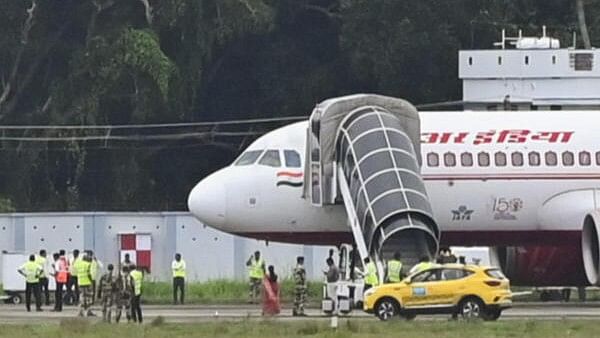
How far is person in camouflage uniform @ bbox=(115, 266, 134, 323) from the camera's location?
40531 mm

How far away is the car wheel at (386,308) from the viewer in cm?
3931

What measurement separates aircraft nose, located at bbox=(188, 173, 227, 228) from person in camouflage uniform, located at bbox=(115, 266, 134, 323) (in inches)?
227

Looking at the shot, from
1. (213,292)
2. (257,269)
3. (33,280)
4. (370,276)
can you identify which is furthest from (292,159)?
(213,292)

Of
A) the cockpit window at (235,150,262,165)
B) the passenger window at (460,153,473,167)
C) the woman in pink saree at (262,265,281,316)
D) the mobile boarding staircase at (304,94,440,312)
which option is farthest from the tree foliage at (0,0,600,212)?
the woman in pink saree at (262,265,281,316)

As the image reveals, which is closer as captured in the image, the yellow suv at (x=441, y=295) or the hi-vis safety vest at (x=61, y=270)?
the yellow suv at (x=441, y=295)

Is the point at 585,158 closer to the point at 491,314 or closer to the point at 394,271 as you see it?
the point at 394,271

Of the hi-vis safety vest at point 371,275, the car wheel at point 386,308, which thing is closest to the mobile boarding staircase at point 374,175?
A: the hi-vis safety vest at point 371,275

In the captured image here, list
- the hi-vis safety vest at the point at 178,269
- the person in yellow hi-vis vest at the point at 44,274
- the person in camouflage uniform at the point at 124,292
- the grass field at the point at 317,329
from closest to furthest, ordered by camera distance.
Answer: the grass field at the point at 317,329 → the person in camouflage uniform at the point at 124,292 → the person in yellow hi-vis vest at the point at 44,274 → the hi-vis safety vest at the point at 178,269

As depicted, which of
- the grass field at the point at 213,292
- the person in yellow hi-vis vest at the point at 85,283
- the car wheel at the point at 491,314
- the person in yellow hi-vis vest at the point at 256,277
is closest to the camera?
the car wheel at the point at 491,314

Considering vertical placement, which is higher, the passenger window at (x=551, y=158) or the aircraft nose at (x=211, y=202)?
the passenger window at (x=551, y=158)

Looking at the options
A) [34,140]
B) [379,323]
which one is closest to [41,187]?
[34,140]

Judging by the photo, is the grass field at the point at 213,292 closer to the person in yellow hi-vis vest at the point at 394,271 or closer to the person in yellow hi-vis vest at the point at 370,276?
the person in yellow hi-vis vest at the point at 370,276

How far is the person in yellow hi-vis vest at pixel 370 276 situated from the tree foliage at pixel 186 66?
2773 cm

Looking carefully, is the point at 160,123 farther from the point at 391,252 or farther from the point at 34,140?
the point at 391,252
